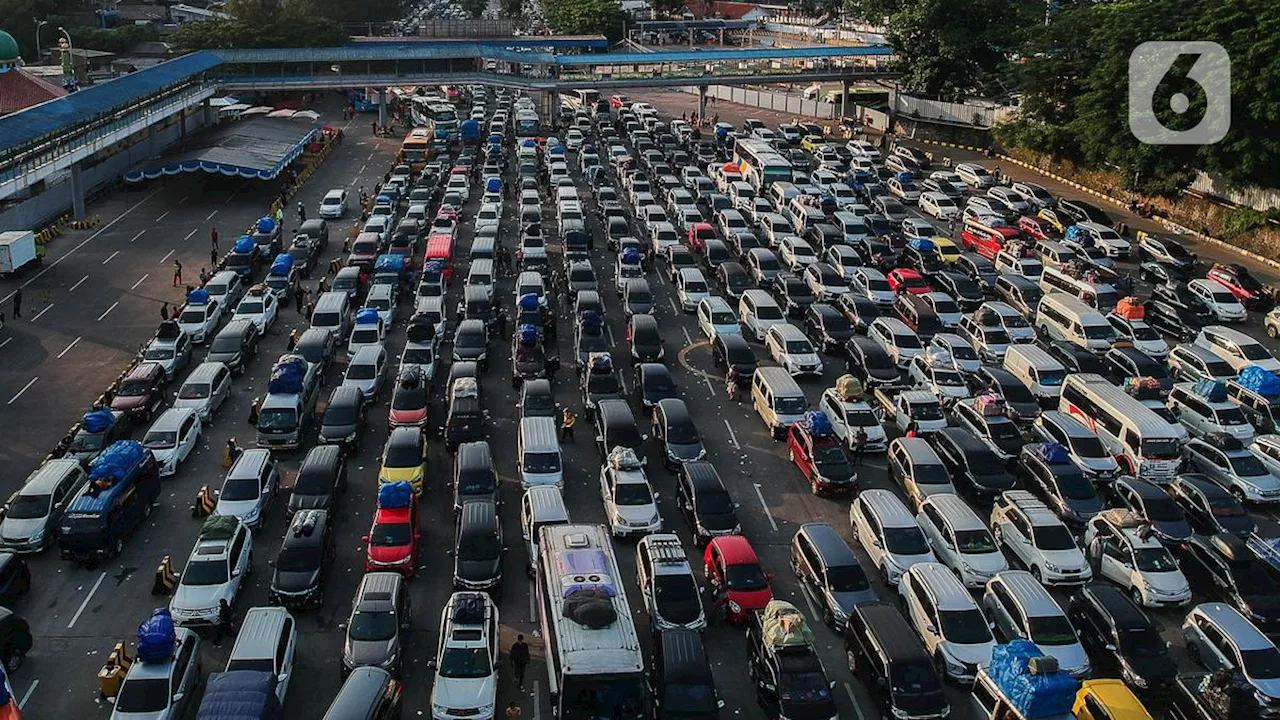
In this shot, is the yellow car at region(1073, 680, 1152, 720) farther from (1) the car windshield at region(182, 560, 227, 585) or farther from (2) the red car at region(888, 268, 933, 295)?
(2) the red car at region(888, 268, 933, 295)

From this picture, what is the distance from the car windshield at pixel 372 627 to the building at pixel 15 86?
5939 centimetres

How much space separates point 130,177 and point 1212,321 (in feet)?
179

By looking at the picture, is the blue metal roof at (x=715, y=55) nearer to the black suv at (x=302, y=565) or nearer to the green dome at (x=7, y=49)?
the green dome at (x=7, y=49)

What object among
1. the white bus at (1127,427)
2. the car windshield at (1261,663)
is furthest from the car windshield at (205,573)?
the white bus at (1127,427)

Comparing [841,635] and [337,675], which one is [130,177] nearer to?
[337,675]

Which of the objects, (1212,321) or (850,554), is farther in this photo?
(1212,321)

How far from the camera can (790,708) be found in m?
20.8

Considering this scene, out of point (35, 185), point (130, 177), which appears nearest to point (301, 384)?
point (35, 185)

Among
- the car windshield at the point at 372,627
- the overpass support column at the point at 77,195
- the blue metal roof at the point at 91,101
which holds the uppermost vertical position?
the blue metal roof at the point at 91,101

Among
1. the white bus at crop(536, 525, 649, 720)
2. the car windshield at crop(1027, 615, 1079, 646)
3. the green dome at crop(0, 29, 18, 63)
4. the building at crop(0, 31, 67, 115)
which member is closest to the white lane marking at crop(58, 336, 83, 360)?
the white bus at crop(536, 525, 649, 720)

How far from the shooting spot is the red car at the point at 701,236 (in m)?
51.9

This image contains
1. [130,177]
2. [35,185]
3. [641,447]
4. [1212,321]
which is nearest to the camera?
[641,447]

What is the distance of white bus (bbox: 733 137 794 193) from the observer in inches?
2559

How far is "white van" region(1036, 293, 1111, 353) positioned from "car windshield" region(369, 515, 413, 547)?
85.1ft
